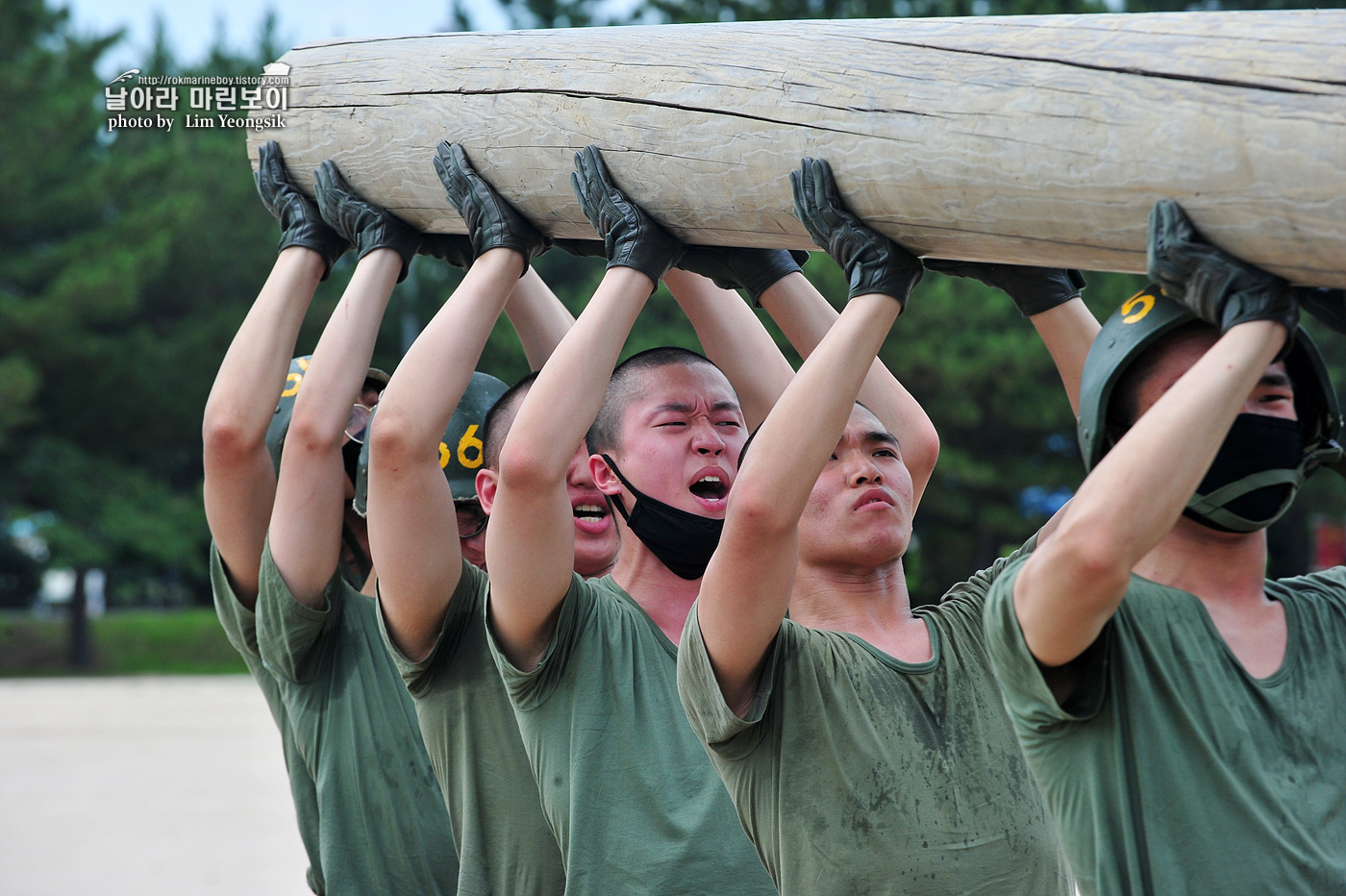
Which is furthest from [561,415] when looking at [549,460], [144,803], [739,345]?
[144,803]

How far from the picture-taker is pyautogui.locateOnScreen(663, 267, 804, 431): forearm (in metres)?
3.66

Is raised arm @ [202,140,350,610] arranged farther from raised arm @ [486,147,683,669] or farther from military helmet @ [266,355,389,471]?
raised arm @ [486,147,683,669]

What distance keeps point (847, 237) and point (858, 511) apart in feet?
2.15

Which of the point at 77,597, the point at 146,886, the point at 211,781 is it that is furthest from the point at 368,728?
the point at 77,597

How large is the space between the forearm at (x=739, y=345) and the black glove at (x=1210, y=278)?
5.22ft

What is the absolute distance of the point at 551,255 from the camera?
23844 mm

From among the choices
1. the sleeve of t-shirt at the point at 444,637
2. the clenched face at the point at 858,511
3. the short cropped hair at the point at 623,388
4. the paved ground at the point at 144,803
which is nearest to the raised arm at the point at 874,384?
the short cropped hair at the point at 623,388

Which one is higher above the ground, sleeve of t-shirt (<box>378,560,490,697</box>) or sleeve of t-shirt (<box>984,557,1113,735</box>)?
sleeve of t-shirt (<box>984,557,1113,735</box>)

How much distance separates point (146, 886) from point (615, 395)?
19.5 ft

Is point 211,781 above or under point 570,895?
under

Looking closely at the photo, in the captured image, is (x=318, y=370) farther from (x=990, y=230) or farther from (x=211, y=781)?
(x=211, y=781)

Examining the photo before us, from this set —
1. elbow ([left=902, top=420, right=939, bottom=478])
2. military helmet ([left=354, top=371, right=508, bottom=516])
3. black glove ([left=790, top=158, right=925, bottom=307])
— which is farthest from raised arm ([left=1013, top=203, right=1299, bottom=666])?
military helmet ([left=354, top=371, right=508, bottom=516])

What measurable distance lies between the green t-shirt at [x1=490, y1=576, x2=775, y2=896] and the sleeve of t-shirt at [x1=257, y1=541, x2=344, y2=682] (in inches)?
31.0

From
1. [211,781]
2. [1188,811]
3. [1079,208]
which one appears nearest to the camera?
[1188,811]
